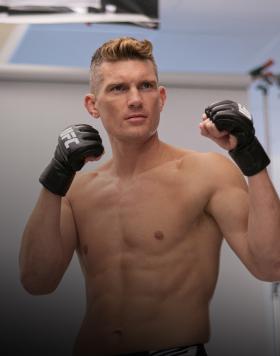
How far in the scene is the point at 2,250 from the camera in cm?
124

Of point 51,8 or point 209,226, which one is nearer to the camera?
point 209,226

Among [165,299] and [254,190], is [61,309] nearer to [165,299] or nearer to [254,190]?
[165,299]

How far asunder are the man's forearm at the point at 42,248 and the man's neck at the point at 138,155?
21 cm

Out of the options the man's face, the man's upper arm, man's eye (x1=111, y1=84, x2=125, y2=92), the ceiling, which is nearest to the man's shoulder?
the man's upper arm

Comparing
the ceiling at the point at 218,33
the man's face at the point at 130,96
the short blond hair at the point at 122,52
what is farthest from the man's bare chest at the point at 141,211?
the ceiling at the point at 218,33

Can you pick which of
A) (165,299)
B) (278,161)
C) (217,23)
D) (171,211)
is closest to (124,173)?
(171,211)

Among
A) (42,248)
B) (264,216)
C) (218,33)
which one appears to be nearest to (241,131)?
(264,216)

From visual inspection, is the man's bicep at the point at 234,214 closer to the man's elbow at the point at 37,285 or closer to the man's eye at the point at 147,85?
the man's eye at the point at 147,85

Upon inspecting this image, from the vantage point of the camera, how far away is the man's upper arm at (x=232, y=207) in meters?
1.05

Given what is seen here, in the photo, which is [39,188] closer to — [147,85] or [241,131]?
[147,85]

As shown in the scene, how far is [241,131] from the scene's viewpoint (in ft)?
3.09

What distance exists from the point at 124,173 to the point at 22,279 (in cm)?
33

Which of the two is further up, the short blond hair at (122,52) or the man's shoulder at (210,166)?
the short blond hair at (122,52)

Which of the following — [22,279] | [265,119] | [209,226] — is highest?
[265,119]
